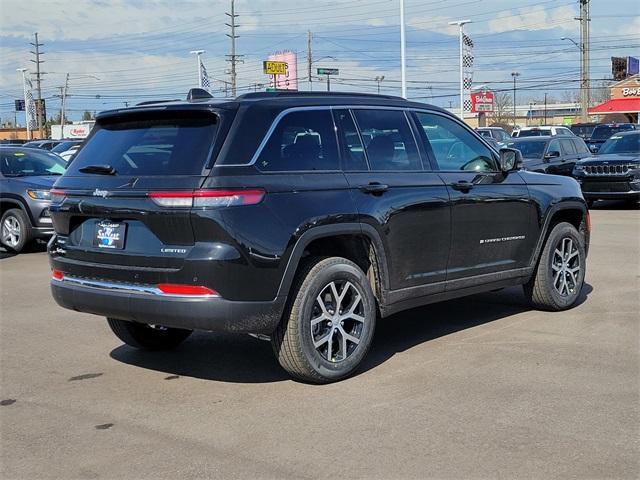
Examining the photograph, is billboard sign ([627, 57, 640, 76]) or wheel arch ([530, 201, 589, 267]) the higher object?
billboard sign ([627, 57, 640, 76])

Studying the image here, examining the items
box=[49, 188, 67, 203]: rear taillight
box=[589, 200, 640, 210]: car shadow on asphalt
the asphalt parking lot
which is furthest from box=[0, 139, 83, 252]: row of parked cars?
box=[589, 200, 640, 210]: car shadow on asphalt

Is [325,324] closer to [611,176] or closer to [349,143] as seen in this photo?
[349,143]

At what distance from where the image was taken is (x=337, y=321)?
5297mm

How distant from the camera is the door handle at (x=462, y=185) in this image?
6203 millimetres

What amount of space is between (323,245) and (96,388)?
185 centimetres

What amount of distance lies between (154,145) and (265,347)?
202 cm

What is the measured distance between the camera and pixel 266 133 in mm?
5059

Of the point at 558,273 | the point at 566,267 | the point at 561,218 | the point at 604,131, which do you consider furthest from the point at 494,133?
the point at 558,273

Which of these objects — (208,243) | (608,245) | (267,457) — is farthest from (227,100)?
(608,245)

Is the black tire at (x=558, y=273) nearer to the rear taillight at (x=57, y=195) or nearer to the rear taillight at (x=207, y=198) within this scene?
the rear taillight at (x=207, y=198)

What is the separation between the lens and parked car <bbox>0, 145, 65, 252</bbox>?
1248 centimetres

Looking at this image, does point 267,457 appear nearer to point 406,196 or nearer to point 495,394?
point 495,394

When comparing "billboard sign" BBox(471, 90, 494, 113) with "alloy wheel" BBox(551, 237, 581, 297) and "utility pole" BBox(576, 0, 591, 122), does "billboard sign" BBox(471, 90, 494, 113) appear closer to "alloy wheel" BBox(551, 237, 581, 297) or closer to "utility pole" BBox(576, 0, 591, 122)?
"utility pole" BBox(576, 0, 591, 122)

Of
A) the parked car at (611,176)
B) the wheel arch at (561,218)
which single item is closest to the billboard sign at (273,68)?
the parked car at (611,176)
